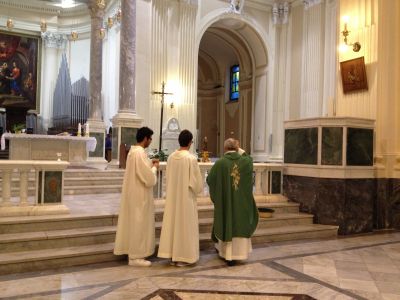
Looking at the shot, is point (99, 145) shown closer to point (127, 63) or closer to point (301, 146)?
point (127, 63)

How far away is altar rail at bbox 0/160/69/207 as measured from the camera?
17.2ft

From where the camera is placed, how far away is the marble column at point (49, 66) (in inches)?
651

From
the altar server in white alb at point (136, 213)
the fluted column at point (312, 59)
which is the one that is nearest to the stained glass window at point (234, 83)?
the fluted column at point (312, 59)

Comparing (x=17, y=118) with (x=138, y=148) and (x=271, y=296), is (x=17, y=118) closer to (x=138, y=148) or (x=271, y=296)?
(x=138, y=148)

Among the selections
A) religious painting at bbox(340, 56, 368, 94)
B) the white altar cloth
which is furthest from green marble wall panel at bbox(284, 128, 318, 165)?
the white altar cloth

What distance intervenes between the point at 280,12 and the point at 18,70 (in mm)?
10551

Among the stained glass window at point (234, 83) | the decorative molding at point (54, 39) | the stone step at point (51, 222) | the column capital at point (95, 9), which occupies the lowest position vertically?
the stone step at point (51, 222)

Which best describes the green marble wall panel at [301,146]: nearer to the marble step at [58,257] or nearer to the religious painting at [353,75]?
the religious painting at [353,75]

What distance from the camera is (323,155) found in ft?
22.0

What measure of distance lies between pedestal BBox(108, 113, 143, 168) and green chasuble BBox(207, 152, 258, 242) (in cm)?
591

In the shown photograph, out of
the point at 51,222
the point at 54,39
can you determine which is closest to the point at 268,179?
the point at 51,222

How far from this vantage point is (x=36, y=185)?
212 inches

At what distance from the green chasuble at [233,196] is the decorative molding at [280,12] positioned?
11470 millimetres

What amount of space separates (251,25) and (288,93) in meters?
2.83
